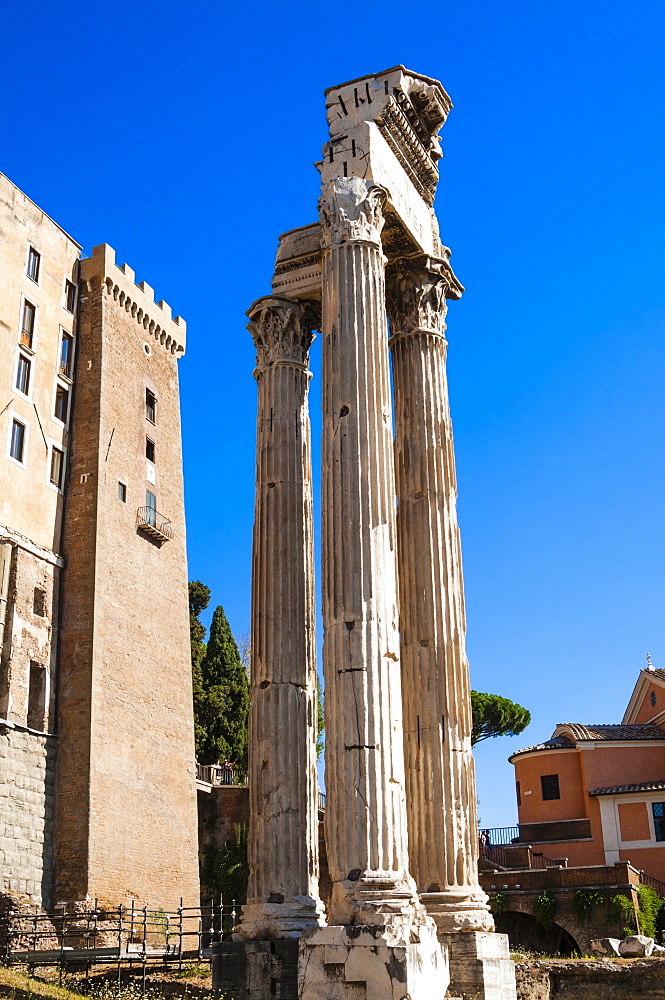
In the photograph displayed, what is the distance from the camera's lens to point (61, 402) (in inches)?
1310

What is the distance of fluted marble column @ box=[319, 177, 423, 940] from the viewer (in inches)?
443

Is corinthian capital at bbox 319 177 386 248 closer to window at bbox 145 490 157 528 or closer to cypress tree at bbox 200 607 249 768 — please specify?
window at bbox 145 490 157 528

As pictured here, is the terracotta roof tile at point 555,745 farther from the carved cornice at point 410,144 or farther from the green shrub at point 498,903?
the carved cornice at point 410,144

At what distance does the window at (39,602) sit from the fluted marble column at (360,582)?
18903 millimetres

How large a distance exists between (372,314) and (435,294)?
2.66 metres

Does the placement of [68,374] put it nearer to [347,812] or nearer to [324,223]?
[324,223]

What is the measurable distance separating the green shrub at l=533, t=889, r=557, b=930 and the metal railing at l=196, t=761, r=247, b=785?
45.9 feet

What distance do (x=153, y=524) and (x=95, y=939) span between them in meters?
14.9

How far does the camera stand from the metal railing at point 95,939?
744 inches

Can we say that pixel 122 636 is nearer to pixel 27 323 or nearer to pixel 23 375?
pixel 23 375

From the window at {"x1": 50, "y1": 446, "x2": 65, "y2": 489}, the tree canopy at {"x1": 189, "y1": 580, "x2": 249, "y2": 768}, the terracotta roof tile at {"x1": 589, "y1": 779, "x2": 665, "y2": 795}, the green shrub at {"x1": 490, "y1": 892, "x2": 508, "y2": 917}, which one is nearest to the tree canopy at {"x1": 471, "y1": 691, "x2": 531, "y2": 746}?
the tree canopy at {"x1": 189, "y1": 580, "x2": 249, "y2": 768}

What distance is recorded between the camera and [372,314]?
44.6ft

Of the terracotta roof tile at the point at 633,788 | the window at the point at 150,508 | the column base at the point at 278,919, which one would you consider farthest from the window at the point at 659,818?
the column base at the point at 278,919

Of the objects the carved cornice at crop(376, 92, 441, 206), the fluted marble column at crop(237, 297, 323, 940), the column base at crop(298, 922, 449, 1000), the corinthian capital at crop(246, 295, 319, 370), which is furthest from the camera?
the corinthian capital at crop(246, 295, 319, 370)
